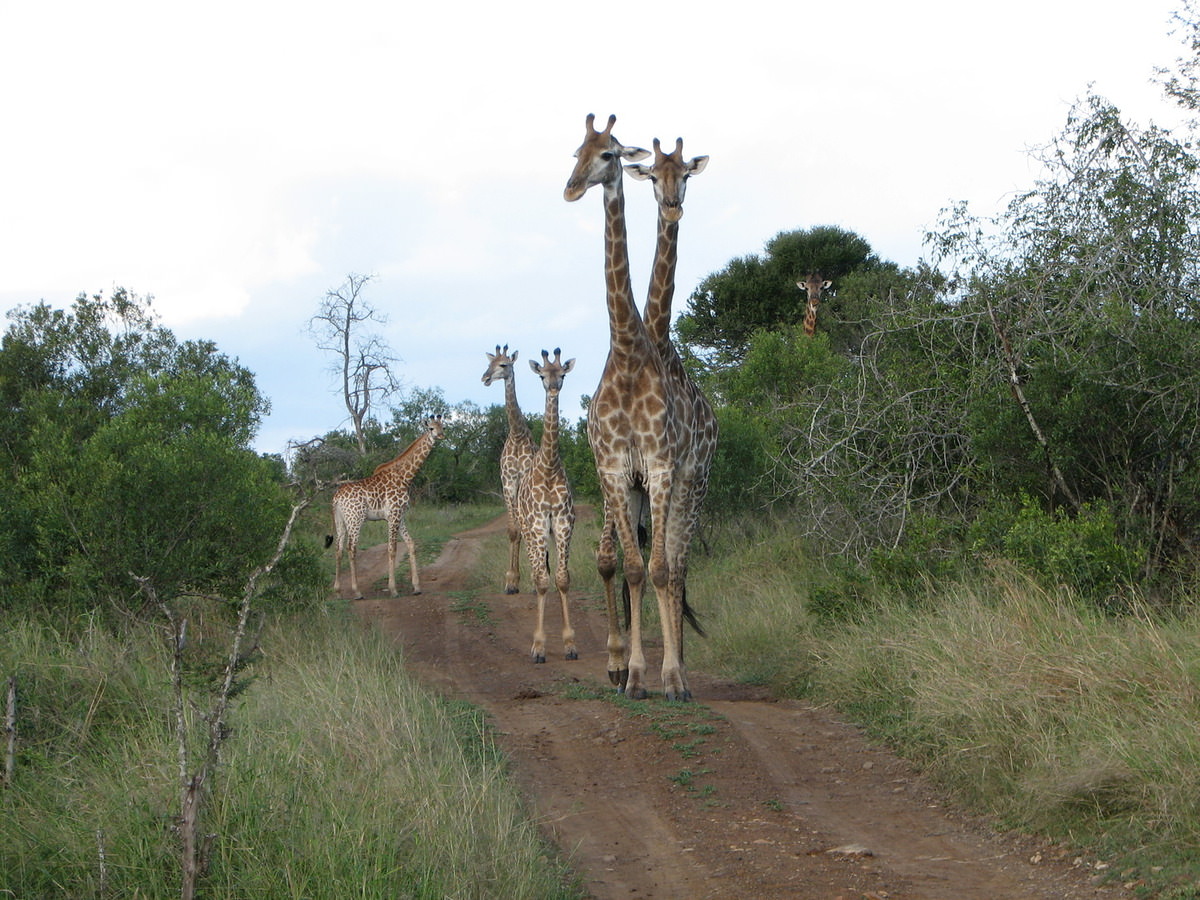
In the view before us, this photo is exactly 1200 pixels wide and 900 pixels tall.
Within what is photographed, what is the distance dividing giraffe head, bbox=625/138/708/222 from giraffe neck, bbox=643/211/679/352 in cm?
61

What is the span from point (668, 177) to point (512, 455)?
25.6 feet

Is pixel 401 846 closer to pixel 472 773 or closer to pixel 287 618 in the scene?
pixel 472 773

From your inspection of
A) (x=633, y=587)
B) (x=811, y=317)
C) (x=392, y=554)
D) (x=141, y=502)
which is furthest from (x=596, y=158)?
(x=811, y=317)

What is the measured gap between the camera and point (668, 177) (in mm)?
7902

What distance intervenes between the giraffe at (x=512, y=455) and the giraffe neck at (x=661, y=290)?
580cm

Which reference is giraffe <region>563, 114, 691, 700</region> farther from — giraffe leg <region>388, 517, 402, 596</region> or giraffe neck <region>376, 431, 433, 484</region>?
giraffe neck <region>376, 431, 433, 484</region>

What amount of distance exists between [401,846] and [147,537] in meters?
4.85

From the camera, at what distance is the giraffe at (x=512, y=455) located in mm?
15055

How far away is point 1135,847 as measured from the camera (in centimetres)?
458

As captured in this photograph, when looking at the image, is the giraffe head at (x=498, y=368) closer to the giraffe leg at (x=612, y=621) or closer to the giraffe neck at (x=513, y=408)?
the giraffe neck at (x=513, y=408)

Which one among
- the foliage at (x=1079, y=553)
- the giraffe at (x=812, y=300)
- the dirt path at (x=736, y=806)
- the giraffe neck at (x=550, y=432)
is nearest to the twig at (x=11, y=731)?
the dirt path at (x=736, y=806)

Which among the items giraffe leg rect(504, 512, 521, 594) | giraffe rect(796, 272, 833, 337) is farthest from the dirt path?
giraffe rect(796, 272, 833, 337)

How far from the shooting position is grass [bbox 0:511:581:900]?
14.0 ft

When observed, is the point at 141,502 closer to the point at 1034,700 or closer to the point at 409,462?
the point at 1034,700
